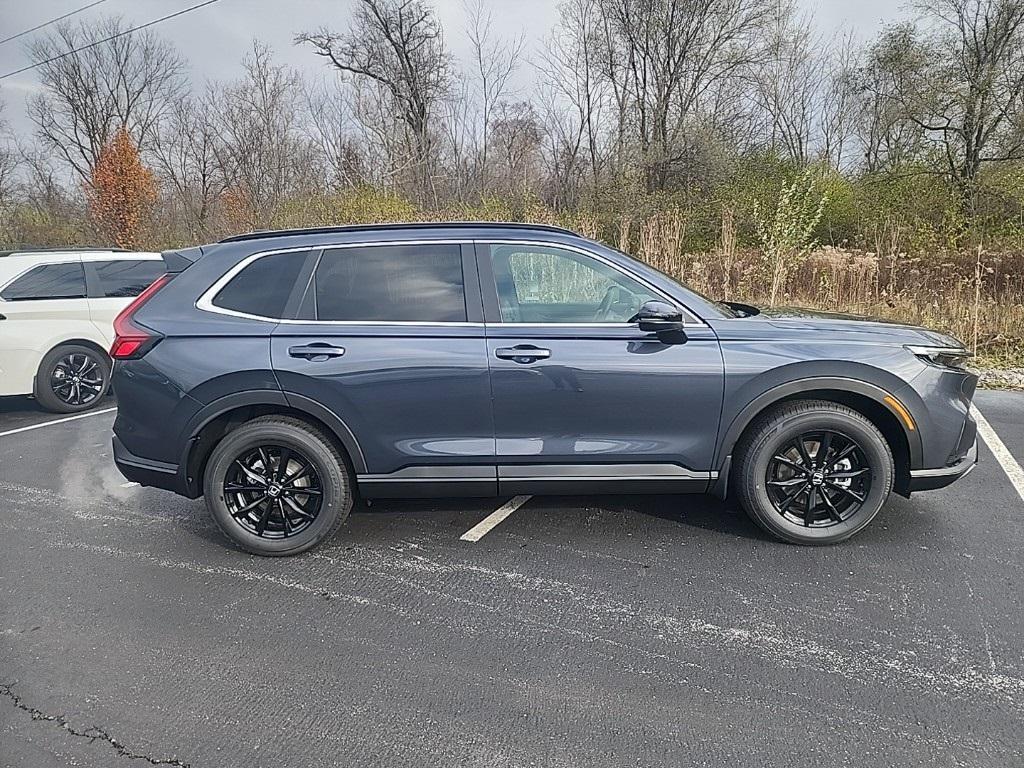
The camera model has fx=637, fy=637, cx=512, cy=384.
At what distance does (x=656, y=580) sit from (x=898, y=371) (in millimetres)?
1706

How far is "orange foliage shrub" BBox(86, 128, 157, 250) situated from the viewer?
A: 2616 cm

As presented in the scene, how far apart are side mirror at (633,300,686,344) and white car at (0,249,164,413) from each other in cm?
588

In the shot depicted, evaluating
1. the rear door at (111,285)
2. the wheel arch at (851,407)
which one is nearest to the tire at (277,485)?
the wheel arch at (851,407)

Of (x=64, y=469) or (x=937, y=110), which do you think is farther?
(x=937, y=110)

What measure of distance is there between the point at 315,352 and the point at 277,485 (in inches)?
31.7

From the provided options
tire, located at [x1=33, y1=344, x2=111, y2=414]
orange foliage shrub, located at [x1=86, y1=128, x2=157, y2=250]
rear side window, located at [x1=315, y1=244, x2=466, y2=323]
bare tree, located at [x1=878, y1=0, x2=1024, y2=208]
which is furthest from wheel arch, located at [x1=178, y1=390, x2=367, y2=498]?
orange foliage shrub, located at [x1=86, y1=128, x2=157, y2=250]

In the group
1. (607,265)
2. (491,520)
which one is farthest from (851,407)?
(491,520)

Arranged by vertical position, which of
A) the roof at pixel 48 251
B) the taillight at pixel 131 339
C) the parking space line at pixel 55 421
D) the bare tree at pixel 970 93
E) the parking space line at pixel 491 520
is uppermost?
the bare tree at pixel 970 93

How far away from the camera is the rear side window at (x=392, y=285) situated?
349 cm

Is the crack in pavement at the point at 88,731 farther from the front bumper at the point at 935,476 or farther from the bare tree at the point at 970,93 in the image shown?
the bare tree at the point at 970,93

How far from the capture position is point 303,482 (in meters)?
3.61

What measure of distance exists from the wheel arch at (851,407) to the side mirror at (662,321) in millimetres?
545

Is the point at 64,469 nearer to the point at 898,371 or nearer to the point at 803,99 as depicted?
the point at 898,371

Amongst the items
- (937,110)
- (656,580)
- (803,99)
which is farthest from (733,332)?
(803,99)
